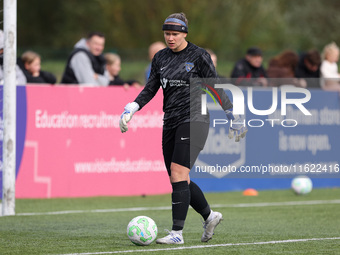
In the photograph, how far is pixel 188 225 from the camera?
9.55 m

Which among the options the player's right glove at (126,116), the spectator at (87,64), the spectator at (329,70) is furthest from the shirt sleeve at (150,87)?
the spectator at (329,70)

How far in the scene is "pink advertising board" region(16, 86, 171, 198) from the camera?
488 inches

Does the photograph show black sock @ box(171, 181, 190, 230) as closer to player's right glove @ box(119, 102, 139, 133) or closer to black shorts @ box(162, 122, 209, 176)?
black shorts @ box(162, 122, 209, 176)

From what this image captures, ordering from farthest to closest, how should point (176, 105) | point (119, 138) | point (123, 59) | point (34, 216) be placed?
point (123, 59)
point (119, 138)
point (34, 216)
point (176, 105)

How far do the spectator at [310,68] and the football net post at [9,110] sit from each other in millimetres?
6927

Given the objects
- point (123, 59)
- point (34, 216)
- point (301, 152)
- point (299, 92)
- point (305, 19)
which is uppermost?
point (305, 19)

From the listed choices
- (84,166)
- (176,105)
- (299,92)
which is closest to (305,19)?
(299,92)

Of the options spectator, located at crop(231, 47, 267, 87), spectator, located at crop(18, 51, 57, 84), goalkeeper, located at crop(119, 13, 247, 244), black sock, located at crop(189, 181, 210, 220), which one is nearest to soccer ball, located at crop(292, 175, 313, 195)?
spectator, located at crop(231, 47, 267, 87)

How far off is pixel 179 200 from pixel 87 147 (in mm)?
5374

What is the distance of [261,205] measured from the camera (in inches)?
474

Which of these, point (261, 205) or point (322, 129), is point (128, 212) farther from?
point (322, 129)

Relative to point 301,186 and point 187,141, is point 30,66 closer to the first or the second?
point 301,186

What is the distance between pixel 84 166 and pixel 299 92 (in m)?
4.58

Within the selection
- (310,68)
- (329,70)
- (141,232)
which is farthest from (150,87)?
(329,70)
